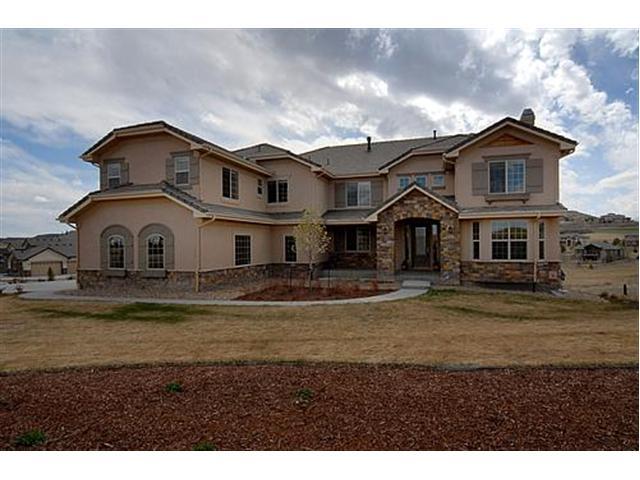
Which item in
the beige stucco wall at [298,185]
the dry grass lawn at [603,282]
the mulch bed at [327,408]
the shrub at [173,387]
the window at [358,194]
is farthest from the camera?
the window at [358,194]

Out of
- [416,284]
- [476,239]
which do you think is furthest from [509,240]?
[416,284]

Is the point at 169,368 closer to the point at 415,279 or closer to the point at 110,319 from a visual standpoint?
the point at 110,319

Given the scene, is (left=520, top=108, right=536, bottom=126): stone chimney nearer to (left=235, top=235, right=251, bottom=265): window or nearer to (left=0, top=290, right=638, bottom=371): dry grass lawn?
(left=0, top=290, right=638, bottom=371): dry grass lawn

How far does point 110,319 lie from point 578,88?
13.0 m

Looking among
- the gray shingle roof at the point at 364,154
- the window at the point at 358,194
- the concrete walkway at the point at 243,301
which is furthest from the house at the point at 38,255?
the window at the point at 358,194

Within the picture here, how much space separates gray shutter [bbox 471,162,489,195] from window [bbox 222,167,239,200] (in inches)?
415

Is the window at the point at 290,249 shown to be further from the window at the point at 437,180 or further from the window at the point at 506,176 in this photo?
the window at the point at 506,176

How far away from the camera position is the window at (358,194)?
20.3 metres

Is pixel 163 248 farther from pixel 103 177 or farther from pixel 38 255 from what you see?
pixel 38 255

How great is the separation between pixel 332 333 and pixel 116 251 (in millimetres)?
11402

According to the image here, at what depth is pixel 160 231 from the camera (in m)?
14.6

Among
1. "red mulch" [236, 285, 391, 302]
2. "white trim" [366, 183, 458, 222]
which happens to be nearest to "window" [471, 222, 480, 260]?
"white trim" [366, 183, 458, 222]

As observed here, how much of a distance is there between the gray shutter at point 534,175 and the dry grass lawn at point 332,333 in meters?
5.19

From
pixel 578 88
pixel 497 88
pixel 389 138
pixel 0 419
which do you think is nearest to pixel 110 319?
pixel 0 419
